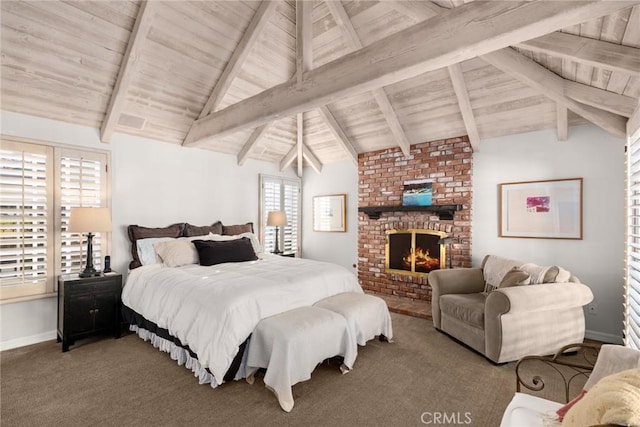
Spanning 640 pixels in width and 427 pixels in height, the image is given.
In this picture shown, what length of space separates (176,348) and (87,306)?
1.25 metres

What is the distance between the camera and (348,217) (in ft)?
20.4

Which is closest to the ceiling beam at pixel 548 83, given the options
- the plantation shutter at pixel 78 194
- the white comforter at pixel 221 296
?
the white comforter at pixel 221 296

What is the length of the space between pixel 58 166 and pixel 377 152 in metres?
4.56

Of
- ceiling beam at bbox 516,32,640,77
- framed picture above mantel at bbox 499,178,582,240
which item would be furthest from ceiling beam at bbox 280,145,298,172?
ceiling beam at bbox 516,32,640,77

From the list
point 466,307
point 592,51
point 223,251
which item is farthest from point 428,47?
point 223,251

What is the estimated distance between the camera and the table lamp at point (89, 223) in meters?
3.40

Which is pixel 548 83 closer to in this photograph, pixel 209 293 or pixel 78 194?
pixel 209 293

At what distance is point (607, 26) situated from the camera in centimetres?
228

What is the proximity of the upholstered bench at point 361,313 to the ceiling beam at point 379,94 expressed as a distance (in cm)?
262

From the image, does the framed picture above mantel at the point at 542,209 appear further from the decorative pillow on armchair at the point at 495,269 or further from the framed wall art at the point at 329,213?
the framed wall art at the point at 329,213

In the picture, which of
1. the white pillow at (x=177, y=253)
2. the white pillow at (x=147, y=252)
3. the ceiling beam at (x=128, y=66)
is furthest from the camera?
the white pillow at (x=147, y=252)

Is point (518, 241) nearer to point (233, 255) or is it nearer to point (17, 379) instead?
point (233, 255)

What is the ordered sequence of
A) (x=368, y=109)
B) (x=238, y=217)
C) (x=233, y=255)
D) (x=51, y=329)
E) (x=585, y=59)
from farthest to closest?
(x=238, y=217) < (x=368, y=109) < (x=233, y=255) < (x=51, y=329) < (x=585, y=59)

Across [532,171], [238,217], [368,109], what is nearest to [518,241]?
[532,171]
